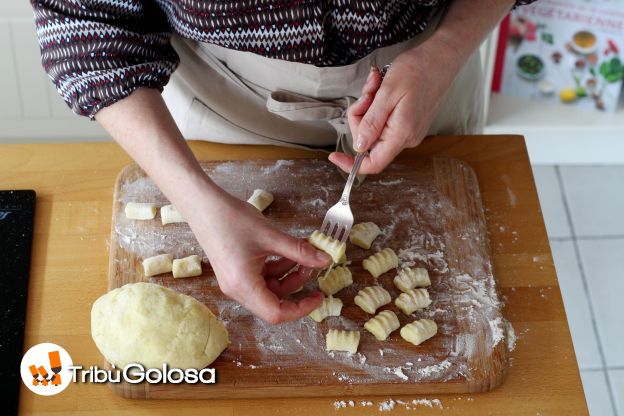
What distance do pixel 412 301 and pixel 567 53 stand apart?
1.54m

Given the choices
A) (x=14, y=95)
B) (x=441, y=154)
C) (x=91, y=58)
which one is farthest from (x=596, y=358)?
(x=14, y=95)

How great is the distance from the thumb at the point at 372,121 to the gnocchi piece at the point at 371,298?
0.26m

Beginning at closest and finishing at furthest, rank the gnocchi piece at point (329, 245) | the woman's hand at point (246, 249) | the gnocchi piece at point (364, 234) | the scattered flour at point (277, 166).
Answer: the woman's hand at point (246, 249) < the gnocchi piece at point (329, 245) < the gnocchi piece at point (364, 234) < the scattered flour at point (277, 166)

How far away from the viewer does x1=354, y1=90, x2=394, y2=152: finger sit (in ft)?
4.22

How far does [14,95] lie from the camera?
260 centimetres

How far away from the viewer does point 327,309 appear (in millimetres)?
1334

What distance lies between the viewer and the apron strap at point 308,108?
4.76 feet

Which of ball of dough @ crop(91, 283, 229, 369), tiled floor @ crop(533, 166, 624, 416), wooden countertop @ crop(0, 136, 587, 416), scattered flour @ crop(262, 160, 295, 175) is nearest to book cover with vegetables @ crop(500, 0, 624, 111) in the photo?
tiled floor @ crop(533, 166, 624, 416)

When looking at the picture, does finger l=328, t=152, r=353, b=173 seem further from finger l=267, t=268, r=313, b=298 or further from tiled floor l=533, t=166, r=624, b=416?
tiled floor l=533, t=166, r=624, b=416

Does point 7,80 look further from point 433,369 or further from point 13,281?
point 433,369

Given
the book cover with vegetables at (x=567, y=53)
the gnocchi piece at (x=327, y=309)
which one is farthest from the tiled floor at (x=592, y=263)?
the gnocchi piece at (x=327, y=309)

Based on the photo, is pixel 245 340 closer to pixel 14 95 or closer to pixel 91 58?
pixel 91 58

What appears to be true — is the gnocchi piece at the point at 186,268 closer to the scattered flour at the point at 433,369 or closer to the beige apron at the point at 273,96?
the beige apron at the point at 273,96

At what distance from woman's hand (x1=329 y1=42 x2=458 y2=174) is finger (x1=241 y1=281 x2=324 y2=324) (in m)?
0.27
